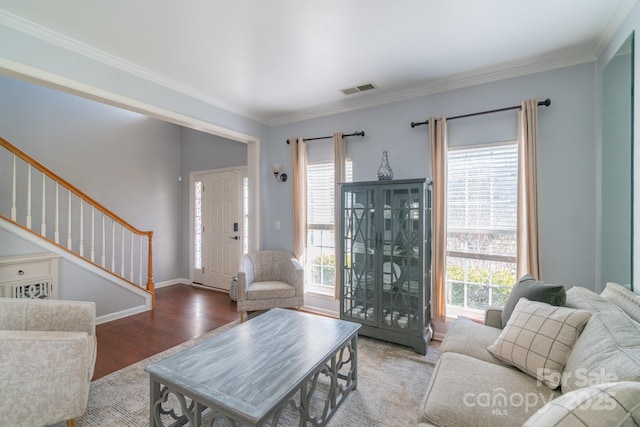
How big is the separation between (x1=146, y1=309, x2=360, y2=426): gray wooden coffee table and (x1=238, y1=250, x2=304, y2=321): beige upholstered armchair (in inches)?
42.5

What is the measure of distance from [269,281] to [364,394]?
6.38ft

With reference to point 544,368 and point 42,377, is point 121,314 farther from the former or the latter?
point 544,368

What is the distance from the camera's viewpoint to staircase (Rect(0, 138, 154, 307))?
3.13 m

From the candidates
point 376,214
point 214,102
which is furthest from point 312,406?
point 214,102

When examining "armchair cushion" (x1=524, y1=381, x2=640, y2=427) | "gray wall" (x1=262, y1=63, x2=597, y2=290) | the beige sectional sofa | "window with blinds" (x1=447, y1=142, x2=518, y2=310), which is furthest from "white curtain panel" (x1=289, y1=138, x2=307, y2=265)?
"armchair cushion" (x1=524, y1=381, x2=640, y2=427)

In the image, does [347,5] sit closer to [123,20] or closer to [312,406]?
[123,20]

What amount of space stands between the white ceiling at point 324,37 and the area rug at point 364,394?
2.59 metres

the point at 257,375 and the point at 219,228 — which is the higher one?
the point at 219,228

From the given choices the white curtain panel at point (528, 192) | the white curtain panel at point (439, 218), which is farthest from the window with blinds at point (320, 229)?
the white curtain panel at point (528, 192)

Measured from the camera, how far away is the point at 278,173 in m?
4.04

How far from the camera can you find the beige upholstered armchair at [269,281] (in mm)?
3281

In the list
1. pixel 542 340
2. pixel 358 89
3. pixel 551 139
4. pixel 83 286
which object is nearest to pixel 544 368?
pixel 542 340

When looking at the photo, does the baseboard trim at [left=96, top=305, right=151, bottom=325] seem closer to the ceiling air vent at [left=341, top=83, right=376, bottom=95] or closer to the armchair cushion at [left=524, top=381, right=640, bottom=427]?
the ceiling air vent at [left=341, top=83, right=376, bottom=95]

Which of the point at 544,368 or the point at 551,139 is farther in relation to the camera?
the point at 551,139
